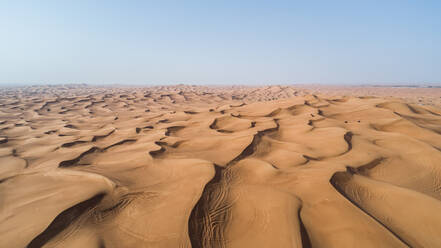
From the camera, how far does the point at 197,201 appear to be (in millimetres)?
2586

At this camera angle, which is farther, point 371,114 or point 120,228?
point 371,114

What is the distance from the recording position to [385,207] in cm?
240

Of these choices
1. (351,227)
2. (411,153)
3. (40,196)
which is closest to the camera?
(351,227)

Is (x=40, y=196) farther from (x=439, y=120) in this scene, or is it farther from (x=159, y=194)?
(x=439, y=120)

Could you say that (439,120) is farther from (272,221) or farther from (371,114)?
(272,221)

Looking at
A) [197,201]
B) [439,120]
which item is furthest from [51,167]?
[439,120]

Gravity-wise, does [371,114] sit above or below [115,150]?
above

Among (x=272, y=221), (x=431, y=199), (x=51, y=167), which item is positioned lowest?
(x=51, y=167)

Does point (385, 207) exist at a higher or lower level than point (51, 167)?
higher

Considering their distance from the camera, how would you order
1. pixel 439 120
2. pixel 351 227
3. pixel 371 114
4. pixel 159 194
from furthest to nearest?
pixel 371 114 → pixel 439 120 → pixel 159 194 → pixel 351 227

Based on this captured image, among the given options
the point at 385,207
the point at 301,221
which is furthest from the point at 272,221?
the point at 385,207

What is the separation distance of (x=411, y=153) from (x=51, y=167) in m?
7.00

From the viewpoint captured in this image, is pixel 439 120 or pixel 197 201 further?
pixel 439 120

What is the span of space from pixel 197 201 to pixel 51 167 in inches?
147
